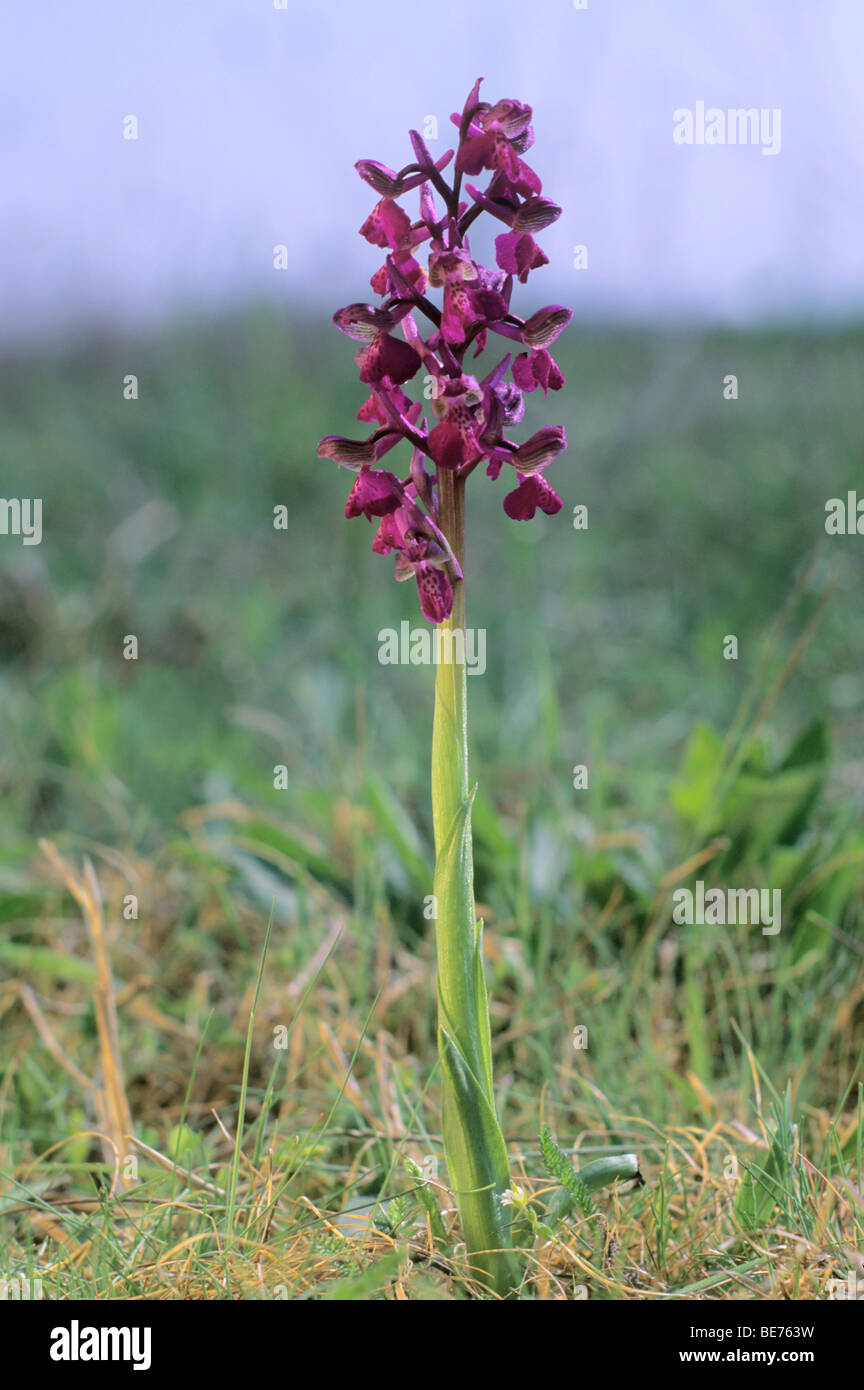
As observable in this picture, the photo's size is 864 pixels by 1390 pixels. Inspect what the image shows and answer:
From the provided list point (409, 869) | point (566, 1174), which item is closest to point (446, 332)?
point (566, 1174)

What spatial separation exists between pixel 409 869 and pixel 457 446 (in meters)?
1.50

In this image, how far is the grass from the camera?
5.95ft

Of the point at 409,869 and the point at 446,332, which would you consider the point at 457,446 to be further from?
the point at 409,869

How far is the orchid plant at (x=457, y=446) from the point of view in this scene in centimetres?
161

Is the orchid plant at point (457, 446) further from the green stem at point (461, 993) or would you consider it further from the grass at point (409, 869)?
the grass at point (409, 869)

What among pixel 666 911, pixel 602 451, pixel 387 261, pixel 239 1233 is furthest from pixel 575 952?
pixel 602 451

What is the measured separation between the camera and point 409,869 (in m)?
2.89

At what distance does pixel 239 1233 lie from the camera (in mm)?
1805

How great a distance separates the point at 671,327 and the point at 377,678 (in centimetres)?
310

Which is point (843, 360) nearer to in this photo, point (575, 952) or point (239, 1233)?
point (575, 952)

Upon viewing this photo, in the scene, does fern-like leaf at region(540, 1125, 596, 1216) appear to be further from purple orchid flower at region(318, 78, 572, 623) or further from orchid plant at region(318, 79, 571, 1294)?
purple orchid flower at region(318, 78, 572, 623)

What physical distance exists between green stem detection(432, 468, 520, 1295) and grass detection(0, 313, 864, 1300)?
0.06 m

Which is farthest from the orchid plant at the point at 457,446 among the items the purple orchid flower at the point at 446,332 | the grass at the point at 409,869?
the grass at the point at 409,869
